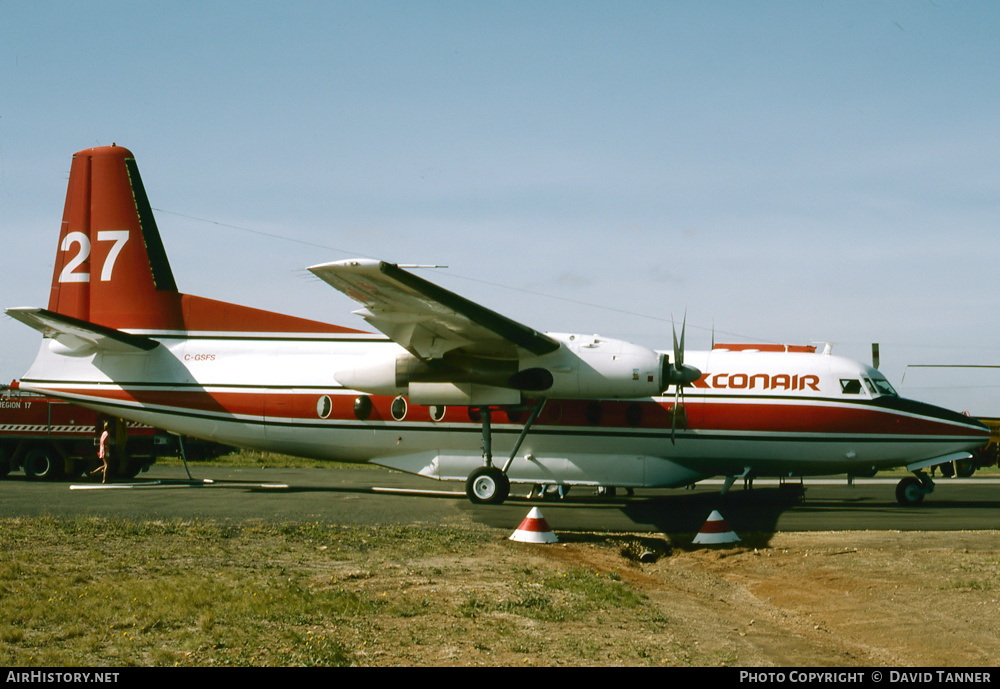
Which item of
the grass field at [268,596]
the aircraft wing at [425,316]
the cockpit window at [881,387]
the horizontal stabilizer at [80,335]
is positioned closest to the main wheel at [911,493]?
the cockpit window at [881,387]

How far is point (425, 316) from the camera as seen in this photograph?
15.0m

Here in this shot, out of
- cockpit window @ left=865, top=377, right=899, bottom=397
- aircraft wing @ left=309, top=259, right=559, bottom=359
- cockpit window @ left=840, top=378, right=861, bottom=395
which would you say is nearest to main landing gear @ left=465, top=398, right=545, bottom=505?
aircraft wing @ left=309, top=259, right=559, bottom=359

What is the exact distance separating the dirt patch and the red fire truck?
16.5m

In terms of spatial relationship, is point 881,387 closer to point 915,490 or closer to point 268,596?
point 915,490

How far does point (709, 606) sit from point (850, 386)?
426 inches

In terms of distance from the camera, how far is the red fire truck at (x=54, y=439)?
2425 centimetres

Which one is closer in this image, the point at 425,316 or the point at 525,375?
the point at 425,316

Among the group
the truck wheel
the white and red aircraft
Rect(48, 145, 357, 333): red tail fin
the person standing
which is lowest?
the truck wheel

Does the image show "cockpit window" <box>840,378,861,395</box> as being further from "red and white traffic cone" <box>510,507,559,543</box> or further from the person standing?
the person standing

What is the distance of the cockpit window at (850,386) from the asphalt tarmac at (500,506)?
94.6 inches

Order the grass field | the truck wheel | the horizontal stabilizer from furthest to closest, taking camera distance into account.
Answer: the truck wheel
the horizontal stabilizer
the grass field

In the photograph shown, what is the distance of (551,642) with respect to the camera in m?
6.49

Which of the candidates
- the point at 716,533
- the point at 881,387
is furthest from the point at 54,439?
the point at 881,387

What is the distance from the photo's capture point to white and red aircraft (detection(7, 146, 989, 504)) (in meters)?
16.1
